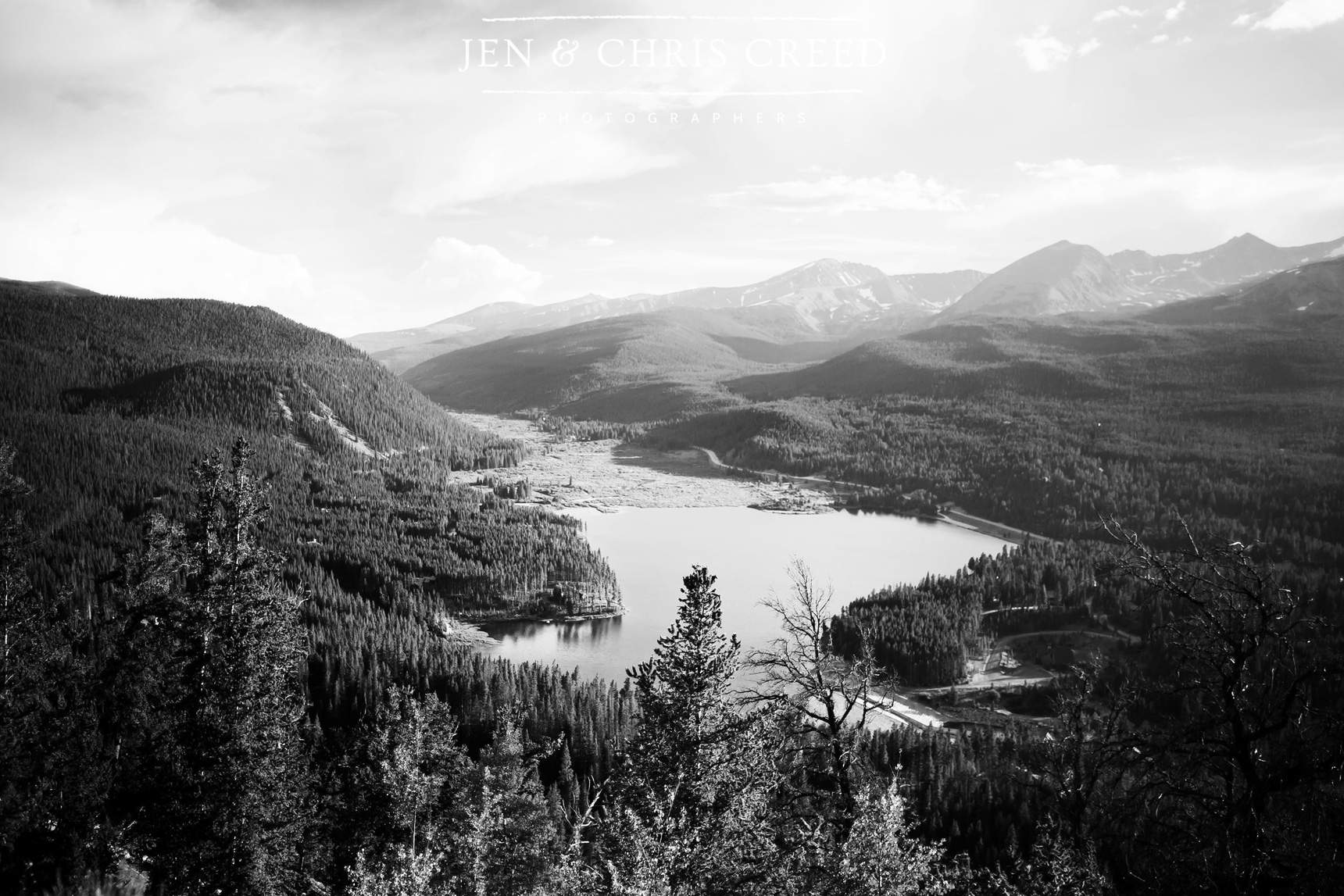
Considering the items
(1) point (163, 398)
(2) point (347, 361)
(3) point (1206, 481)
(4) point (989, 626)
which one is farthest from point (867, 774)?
(2) point (347, 361)

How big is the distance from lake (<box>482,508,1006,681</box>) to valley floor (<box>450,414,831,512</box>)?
17.0 feet

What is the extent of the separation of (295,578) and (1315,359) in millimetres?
145108

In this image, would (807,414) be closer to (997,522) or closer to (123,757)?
(997,522)

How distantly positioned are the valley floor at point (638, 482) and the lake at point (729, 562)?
5.19 metres

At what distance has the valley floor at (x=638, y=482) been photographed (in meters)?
114

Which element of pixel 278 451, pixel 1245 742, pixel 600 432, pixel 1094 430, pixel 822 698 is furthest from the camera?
pixel 600 432

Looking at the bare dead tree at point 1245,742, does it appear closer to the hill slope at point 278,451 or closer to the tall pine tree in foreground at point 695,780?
the tall pine tree in foreground at point 695,780

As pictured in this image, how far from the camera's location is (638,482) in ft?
431

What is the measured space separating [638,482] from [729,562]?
53.0 metres

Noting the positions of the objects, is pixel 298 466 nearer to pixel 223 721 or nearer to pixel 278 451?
pixel 278 451

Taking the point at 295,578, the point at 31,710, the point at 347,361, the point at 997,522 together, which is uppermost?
the point at 347,361

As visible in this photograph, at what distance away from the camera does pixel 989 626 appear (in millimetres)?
56250

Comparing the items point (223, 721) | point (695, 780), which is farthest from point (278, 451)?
point (695, 780)

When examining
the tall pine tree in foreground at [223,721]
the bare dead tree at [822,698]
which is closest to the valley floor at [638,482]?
the tall pine tree in foreground at [223,721]
